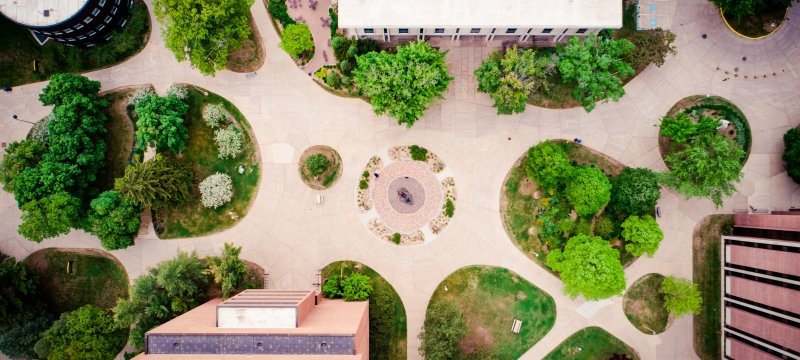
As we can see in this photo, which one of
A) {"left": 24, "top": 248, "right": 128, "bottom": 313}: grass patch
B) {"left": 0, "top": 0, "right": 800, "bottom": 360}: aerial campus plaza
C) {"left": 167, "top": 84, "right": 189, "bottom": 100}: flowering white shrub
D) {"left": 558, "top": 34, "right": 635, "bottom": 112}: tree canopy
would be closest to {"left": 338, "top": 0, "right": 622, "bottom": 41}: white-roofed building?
{"left": 0, "top": 0, "right": 800, "bottom": 360}: aerial campus plaza

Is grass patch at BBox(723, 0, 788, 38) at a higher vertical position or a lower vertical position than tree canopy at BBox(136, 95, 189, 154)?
higher

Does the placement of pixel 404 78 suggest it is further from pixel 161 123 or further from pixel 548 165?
pixel 161 123

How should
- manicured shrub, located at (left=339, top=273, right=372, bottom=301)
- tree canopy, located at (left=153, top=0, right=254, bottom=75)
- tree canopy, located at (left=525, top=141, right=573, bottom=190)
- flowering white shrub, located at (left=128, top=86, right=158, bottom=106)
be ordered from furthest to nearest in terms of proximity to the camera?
flowering white shrub, located at (left=128, top=86, right=158, bottom=106)
manicured shrub, located at (left=339, top=273, right=372, bottom=301)
tree canopy, located at (left=525, top=141, right=573, bottom=190)
tree canopy, located at (left=153, top=0, right=254, bottom=75)

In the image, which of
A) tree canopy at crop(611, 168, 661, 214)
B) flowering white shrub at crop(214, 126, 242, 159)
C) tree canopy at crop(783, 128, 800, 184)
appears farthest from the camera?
flowering white shrub at crop(214, 126, 242, 159)

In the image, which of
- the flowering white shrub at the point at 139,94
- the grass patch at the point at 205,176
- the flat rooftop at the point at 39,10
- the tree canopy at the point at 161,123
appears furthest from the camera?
the grass patch at the point at 205,176

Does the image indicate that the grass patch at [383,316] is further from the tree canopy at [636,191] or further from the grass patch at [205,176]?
the tree canopy at [636,191]

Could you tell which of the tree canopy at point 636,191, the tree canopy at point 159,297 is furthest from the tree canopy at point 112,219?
the tree canopy at point 636,191

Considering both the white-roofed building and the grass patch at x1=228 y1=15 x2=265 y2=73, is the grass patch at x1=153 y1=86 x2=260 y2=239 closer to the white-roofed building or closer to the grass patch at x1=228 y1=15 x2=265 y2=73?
the grass patch at x1=228 y1=15 x2=265 y2=73
